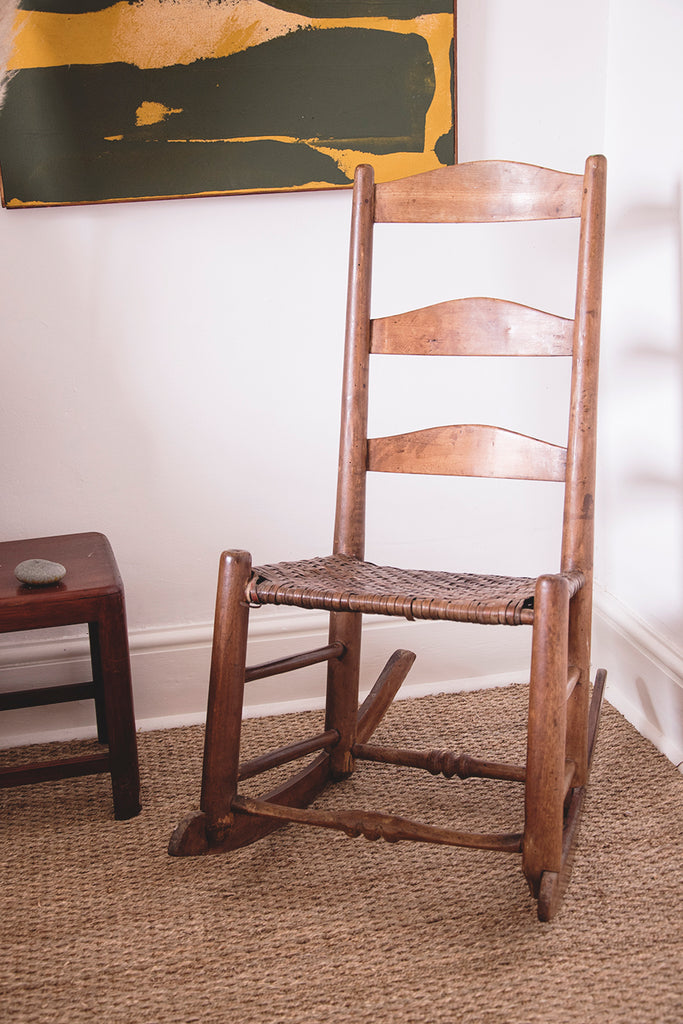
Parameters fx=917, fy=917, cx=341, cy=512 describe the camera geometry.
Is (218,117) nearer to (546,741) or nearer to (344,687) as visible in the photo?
(344,687)

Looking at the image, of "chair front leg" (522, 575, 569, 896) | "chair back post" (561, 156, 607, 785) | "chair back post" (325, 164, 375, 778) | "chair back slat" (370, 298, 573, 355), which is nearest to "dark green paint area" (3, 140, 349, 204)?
"chair back post" (325, 164, 375, 778)

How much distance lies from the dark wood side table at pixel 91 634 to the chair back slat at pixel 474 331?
0.49 meters

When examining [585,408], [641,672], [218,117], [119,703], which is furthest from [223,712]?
[218,117]

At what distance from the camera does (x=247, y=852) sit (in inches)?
46.2

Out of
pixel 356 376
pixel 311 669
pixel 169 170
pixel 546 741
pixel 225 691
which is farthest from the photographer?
pixel 311 669

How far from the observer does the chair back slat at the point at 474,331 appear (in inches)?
47.2

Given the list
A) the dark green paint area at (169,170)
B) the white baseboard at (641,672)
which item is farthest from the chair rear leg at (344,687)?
the dark green paint area at (169,170)

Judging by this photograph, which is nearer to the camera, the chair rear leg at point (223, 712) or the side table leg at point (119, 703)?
the chair rear leg at point (223, 712)

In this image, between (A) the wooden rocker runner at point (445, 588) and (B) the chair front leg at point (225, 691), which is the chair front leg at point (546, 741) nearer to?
(A) the wooden rocker runner at point (445, 588)

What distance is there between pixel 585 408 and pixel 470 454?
0.16 m

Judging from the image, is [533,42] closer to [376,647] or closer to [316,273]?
[316,273]

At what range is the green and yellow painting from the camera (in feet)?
4.33

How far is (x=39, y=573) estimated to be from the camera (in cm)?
117

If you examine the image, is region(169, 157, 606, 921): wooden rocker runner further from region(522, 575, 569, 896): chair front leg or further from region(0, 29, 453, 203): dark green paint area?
region(0, 29, 453, 203): dark green paint area
